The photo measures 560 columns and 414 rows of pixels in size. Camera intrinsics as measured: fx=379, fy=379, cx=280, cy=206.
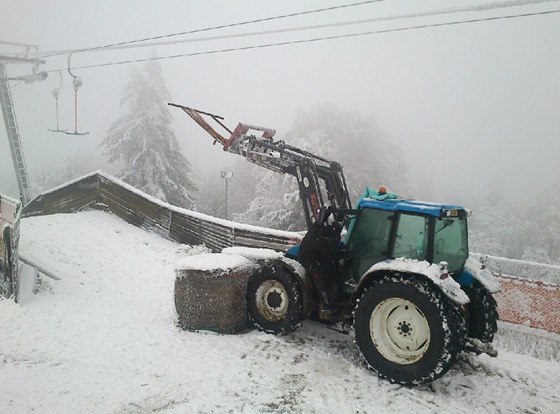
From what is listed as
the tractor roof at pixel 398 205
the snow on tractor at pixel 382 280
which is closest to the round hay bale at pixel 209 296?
the snow on tractor at pixel 382 280

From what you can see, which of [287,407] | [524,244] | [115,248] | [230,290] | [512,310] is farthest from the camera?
[524,244]

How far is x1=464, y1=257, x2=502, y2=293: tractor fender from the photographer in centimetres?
532

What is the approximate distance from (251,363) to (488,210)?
151 feet

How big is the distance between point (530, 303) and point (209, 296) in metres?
5.72

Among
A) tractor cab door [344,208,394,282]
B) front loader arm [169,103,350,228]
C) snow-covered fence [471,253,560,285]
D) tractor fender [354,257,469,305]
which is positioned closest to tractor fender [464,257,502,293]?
tractor fender [354,257,469,305]

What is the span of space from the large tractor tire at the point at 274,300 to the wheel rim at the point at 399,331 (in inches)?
50.5

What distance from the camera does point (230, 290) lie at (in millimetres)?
5852

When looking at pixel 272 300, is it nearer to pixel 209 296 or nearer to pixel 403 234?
pixel 209 296

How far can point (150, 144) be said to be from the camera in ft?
82.6

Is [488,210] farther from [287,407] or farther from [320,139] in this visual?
[287,407]

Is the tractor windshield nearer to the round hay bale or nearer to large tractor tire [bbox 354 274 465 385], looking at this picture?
large tractor tire [bbox 354 274 465 385]

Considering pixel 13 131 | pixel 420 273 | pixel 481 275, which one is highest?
pixel 13 131

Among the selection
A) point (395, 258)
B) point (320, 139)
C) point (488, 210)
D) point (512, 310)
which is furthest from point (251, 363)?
point (488, 210)

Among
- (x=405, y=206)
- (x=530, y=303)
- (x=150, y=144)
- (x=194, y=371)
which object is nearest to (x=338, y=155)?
(x=150, y=144)
